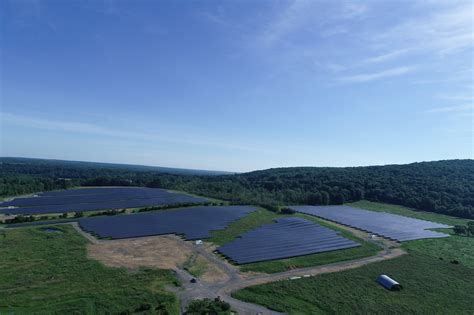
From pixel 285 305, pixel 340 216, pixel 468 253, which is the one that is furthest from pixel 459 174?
pixel 285 305

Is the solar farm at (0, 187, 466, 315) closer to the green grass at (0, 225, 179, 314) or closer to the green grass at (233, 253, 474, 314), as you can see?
the green grass at (233, 253, 474, 314)

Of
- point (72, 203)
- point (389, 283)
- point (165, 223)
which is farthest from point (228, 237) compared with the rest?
point (72, 203)

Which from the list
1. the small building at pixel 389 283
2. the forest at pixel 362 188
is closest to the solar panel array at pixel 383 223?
the forest at pixel 362 188

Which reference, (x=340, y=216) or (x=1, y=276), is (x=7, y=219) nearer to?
(x=1, y=276)

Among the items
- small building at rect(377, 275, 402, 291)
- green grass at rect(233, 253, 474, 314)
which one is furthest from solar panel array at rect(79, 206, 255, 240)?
small building at rect(377, 275, 402, 291)

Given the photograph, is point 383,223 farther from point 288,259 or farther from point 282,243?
point 288,259
